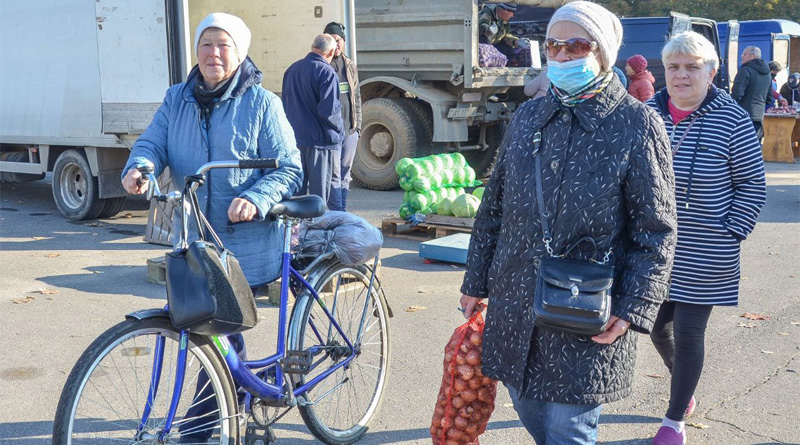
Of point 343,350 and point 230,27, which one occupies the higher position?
point 230,27

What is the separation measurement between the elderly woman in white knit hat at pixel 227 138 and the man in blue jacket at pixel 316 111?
472 cm

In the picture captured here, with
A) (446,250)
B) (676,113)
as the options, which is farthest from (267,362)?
(446,250)

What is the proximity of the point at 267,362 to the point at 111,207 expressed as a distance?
23.3 ft

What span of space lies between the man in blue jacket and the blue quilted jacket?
4719mm

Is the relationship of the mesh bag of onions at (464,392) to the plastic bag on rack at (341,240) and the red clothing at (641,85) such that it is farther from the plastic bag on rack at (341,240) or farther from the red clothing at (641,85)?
the red clothing at (641,85)

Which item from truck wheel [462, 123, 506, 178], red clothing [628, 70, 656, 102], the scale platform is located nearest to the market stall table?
truck wheel [462, 123, 506, 178]

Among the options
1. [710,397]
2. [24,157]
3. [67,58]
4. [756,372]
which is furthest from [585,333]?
[24,157]

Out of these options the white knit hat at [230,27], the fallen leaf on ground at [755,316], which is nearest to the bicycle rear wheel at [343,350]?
the white knit hat at [230,27]

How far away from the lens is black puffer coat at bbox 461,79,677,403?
2.78 meters

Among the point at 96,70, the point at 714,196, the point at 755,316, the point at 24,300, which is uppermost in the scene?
the point at 96,70

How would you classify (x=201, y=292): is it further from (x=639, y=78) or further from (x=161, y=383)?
(x=639, y=78)

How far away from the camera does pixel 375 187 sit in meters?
13.0

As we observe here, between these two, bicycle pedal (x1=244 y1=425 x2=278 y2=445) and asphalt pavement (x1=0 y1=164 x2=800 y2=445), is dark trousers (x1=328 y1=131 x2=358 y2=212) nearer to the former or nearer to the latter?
asphalt pavement (x1=0 y1=164 x2=800 y2=445)

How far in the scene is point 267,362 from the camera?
12.0 feet
